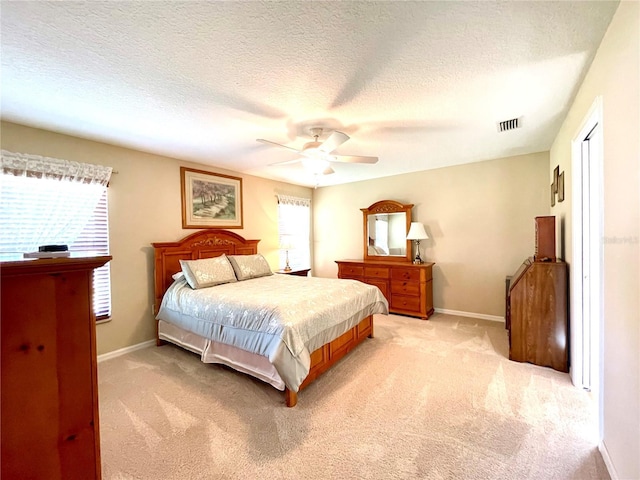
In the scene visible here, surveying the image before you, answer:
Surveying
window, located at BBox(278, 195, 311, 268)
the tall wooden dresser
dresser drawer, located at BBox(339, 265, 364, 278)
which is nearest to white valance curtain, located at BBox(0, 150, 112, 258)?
the tall wooden dresser

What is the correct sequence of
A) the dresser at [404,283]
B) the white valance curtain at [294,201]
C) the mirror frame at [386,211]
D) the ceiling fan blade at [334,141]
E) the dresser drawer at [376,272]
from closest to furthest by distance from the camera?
the ceiling fan blade at [334,141] < the dresser at [404,283] < the dresser drawer at [376,272] < the mirror frame at [386,211] < the white valance curtain at [294,201]

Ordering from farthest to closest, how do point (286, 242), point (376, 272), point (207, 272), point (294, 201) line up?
point (294, 201) → point (286, 242) → point (376, 272) → point (207, 272)

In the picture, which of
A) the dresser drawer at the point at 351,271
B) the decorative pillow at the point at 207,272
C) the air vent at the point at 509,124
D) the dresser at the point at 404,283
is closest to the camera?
the air vent at the point at 509,124

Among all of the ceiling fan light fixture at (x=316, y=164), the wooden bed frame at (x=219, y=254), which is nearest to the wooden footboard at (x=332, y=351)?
the wooden bed frame at (x=219, y=254)

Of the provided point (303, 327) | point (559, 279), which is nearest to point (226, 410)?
point (303, 327)

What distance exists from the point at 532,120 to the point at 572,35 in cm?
127

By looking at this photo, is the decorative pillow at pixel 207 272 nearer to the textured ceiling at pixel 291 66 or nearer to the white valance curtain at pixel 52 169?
the white valance curtain at pixel 52 169

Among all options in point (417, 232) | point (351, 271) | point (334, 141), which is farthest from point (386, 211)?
point (334, 141)

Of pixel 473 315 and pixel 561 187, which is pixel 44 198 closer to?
pixel 561 187

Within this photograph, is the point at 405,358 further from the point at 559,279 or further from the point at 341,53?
the point at 341,53

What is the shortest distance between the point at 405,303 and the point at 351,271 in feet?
3.49

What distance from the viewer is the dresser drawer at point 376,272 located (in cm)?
451

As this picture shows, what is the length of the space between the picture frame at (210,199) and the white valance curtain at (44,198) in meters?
0.95

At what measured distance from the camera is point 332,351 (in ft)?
8.82
